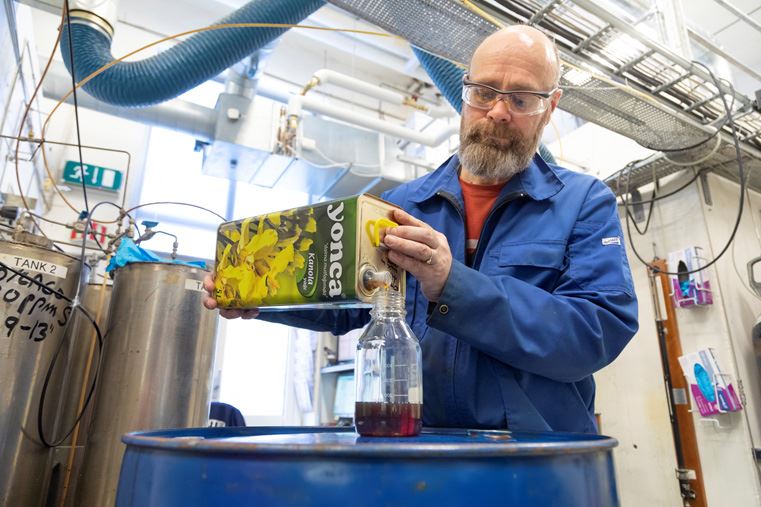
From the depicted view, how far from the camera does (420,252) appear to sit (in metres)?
0.56

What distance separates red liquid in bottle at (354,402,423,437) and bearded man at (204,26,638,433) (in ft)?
0.40

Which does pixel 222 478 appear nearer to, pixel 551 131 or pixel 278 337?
pixel 278 337

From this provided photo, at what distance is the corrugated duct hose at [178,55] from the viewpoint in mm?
1736

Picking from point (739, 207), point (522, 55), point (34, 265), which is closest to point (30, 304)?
point (34, 265)

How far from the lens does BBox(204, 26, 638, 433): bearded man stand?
604 millimetres

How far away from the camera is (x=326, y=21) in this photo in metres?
3.32

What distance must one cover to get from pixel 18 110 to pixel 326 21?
200cm

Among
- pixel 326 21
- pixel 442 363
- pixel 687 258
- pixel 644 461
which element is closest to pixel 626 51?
pixel 687 258

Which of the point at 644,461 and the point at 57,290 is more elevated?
the point at 57,290

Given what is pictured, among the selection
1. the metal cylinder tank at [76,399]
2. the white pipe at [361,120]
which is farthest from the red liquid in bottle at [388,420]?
the white pipe at [361,120]

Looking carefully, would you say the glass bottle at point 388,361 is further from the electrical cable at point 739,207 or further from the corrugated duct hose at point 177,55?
the electrical cable at point 739,207

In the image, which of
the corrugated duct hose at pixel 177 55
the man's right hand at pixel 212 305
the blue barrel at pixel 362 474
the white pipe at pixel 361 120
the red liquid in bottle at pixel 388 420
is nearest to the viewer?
the blue barrel at pixel 362 474

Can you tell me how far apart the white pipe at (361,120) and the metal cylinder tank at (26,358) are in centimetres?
168

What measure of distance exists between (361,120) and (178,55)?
1119 mm
